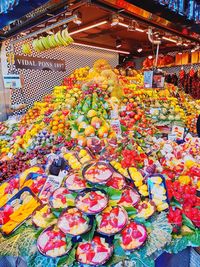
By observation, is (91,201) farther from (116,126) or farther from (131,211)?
(116,126)

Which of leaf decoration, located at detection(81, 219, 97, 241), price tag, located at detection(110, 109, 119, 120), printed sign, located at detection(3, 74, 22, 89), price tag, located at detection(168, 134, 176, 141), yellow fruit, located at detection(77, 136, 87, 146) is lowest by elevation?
leaf decoration, located at detection(81, 219, 97, 241)

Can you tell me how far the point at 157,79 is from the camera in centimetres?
363

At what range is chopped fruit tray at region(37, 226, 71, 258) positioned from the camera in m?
1.41

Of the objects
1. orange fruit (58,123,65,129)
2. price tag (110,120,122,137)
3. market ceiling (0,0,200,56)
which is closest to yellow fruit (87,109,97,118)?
price tag (110,120,122,137)

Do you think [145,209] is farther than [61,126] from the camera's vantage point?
No

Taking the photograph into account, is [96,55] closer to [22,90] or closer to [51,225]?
[22,90]

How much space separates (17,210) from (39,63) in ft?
15.2

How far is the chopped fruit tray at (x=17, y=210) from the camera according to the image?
1.65 m

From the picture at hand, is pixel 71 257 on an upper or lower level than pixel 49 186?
lower

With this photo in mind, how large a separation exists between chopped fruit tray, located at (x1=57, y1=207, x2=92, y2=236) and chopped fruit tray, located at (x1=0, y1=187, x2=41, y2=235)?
0.32 meters

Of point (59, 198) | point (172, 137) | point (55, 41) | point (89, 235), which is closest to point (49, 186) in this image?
point (59, 198)

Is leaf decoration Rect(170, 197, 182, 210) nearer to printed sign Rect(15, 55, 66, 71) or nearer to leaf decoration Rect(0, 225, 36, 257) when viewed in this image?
leaf decoration Rect(0, 225, 36, 257)

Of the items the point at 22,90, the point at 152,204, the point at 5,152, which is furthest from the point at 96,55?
the point at 152,204

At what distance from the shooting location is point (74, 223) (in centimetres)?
149
